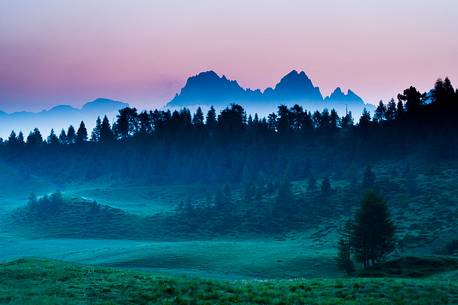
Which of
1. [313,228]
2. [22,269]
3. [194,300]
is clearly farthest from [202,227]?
[194,300]

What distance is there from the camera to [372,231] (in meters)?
52.5

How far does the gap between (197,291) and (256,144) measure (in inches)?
5450

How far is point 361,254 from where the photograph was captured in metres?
53.5

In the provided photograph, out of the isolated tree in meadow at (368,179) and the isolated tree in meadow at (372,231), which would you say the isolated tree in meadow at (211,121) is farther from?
the isolated tree in meadow at (372,231)

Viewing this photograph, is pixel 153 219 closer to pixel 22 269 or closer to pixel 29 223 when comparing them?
pixel 29 223

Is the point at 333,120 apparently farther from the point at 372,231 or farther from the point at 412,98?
the point at 372,231

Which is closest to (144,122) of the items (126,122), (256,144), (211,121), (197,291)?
(126,122)

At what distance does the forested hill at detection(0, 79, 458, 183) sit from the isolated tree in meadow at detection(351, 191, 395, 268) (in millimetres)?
70412

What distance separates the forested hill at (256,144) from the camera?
449 feet

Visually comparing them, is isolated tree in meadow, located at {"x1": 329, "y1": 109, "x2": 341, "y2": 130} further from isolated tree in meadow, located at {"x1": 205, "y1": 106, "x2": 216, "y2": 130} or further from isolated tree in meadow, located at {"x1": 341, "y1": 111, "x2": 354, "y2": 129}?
isolated tree in meadow, located at {"x1": 205, "y1": 106, "x2": 216, "y2": 130}

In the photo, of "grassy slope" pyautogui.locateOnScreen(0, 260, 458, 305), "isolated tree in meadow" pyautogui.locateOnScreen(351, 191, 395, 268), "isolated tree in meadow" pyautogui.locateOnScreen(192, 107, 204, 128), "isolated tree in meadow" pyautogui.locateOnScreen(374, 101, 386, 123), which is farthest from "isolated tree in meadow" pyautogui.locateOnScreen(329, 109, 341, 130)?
"grassy slope" pyautogui.locateOnScreen(0, 260, 458, 305)

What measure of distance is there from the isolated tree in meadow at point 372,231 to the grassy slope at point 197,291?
89.5 ft

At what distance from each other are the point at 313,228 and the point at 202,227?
2529cm

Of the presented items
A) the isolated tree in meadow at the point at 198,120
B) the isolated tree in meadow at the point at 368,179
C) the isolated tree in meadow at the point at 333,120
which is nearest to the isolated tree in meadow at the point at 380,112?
the isolated tree in meadow at the point at 333,120
